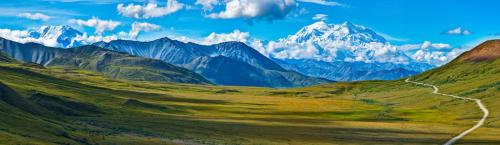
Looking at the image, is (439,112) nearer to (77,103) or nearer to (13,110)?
(77,103)

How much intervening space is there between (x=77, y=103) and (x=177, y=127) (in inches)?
1246

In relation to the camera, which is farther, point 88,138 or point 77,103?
point 77,103

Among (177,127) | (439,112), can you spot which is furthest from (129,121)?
(439,112)

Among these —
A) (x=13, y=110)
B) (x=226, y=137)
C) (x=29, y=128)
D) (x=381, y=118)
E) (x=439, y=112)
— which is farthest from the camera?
(x=439, y=112)

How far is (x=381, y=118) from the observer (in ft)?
597

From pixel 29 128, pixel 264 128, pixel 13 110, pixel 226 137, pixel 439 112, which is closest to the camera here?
Answer: pixel 29 128

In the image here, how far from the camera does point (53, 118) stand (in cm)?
10925

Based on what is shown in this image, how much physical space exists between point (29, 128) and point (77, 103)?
2342 inches

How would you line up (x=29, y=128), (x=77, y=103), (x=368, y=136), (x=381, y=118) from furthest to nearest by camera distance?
(x=381, y=118) < (x=77, y=103) < (x=368, y=136) < (x=29, y=128)

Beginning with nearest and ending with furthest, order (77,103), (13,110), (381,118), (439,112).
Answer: (13,110) < (77,103) < (381,118) < (439,112)

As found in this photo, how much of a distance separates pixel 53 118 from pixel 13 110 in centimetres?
1378

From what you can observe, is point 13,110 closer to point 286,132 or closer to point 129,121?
point 129,121

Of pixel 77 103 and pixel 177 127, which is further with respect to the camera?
pixel 77 103

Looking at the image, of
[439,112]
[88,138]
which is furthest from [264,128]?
[439,112]
